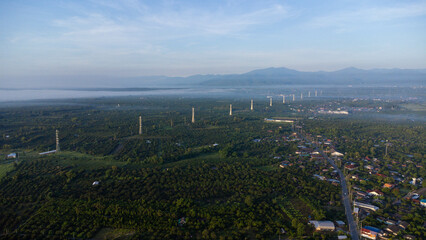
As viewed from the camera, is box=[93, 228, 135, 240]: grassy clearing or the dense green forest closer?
box=[93, 228, 135, 240]: grassy clearing

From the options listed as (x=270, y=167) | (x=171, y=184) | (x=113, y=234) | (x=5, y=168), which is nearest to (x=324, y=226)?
(x=270, y=167)

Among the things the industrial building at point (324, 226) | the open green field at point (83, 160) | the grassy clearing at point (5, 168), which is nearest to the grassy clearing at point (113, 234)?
the industrial building at point (324, 226)

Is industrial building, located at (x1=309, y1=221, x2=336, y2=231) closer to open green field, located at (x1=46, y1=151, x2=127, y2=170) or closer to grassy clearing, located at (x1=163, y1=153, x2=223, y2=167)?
grassy clearing, located at (x1=163, y1=153, x2=223, y2=167)

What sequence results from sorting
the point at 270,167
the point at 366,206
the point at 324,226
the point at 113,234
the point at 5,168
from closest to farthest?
the point at 113,234 < the point at 324,226 < the point at 366,206 < the point at 5,168 < the point at 270,167

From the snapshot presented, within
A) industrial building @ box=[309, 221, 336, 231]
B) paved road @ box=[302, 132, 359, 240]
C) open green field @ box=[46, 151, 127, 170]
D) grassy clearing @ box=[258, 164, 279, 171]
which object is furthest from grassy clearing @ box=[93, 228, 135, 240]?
grassy clearing @ box=[258, 164, 279, 171]

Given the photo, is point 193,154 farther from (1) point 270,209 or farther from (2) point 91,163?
(1) point 270,209

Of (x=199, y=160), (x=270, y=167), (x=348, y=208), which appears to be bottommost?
(x=348, y=208)

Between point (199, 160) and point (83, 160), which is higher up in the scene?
point (83, 160)

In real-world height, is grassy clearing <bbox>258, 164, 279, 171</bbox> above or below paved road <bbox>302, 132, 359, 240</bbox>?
above

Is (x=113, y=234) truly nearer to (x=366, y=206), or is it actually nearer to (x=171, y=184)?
(x=171, y=184)

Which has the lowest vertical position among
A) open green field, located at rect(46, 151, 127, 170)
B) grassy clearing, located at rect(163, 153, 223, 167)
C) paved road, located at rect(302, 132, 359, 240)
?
paved road, located at rect(302, 132, 359, 240)

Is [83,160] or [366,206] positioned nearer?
[366,206]

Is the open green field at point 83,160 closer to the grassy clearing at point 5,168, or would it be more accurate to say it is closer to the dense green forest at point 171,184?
the dense green forest at point 171,184

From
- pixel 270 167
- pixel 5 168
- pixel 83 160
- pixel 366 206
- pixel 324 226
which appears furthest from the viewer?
pixel 83 160
